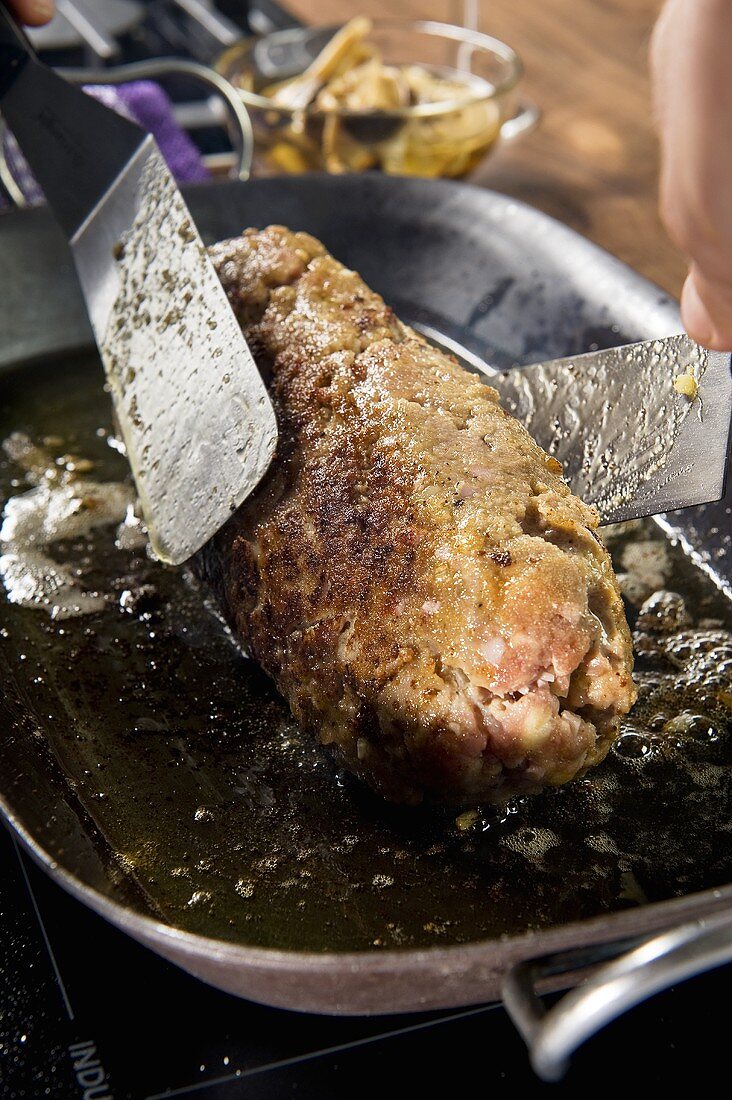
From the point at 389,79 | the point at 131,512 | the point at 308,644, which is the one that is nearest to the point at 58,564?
the point at 131,512

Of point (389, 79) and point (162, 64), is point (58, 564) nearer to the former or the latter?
point (162, 64)

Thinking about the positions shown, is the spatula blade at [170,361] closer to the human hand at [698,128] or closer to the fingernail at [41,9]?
the fingernail at [41,9]

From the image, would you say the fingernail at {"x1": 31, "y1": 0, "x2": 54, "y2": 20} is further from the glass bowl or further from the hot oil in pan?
the hot oil in pan

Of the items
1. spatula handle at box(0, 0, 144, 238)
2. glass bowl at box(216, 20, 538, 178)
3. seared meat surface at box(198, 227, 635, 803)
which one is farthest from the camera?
glass bowl at box(216, 20, 538, 178)

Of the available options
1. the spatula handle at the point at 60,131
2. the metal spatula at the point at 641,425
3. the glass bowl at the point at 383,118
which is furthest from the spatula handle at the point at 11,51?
the metal spatula at the point at 641,425

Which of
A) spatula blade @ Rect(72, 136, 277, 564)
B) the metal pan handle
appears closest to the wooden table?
spatula blade @ Rect(72, 136, 277, 564)

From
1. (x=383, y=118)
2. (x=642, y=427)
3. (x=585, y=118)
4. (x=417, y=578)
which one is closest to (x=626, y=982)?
(x=417, y=578)
